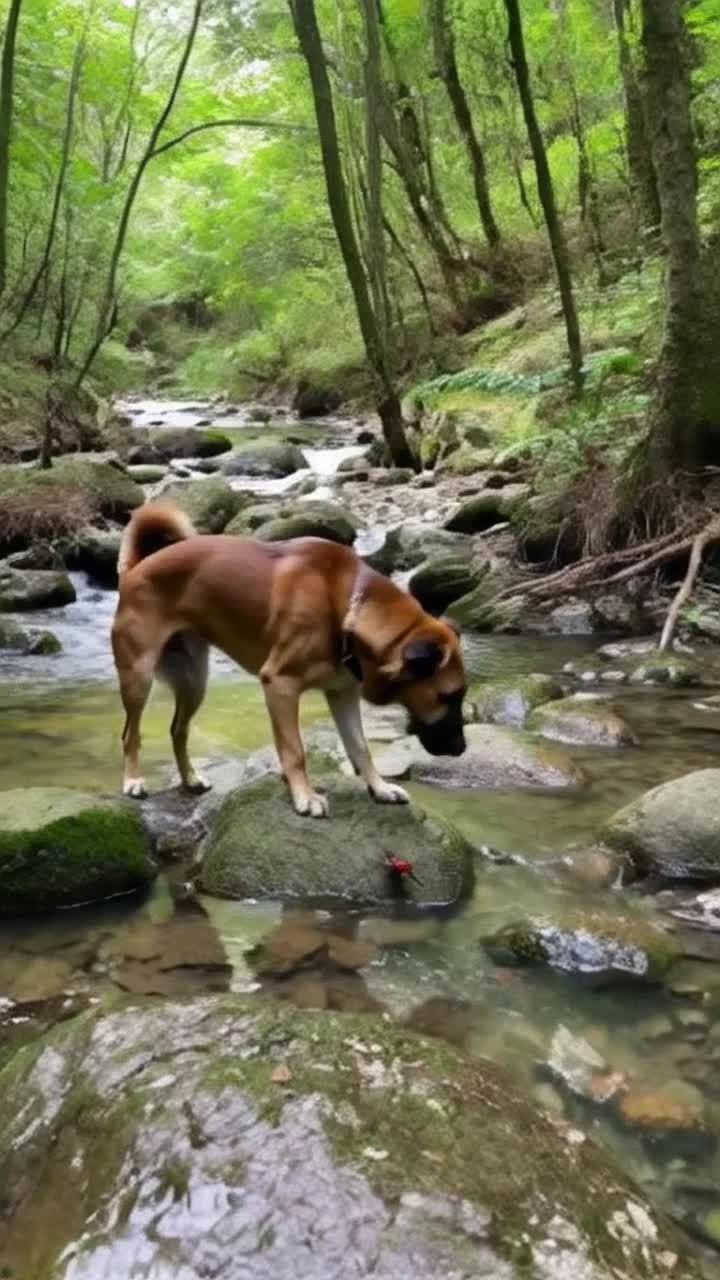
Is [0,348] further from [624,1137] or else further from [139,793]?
[624,1137]

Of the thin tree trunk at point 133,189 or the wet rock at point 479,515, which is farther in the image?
the thin tree trunk at point 133,189

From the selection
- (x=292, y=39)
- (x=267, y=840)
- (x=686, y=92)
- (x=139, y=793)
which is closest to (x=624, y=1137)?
(x=267, y=840)

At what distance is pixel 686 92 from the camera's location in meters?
9.00

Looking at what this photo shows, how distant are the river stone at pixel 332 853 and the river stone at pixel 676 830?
701 millimetres

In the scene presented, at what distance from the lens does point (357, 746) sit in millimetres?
5129

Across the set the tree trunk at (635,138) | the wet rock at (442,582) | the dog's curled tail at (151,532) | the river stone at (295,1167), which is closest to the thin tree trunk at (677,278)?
the wet rock at (442,582)

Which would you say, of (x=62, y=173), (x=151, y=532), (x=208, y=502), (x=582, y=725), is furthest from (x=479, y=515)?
(x=62, y=173)

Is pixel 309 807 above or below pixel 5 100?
below

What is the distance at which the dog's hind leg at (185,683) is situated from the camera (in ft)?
18.5

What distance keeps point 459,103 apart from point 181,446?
8.27 m

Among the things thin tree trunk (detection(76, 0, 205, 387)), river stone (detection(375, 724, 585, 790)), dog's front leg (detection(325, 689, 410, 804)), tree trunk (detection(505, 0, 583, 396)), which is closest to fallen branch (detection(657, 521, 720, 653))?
river stone (detection(375, 724, 585, 790))

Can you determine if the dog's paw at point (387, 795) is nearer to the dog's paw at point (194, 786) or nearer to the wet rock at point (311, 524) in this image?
the dog's paw at point (194, 786)

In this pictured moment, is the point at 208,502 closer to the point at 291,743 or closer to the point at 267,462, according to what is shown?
the point at 267,462

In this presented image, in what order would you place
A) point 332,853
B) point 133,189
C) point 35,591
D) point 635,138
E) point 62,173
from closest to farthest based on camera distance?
point 332,853 → point 35,591 → point 133,189 → point 62,173 → point 635,138
